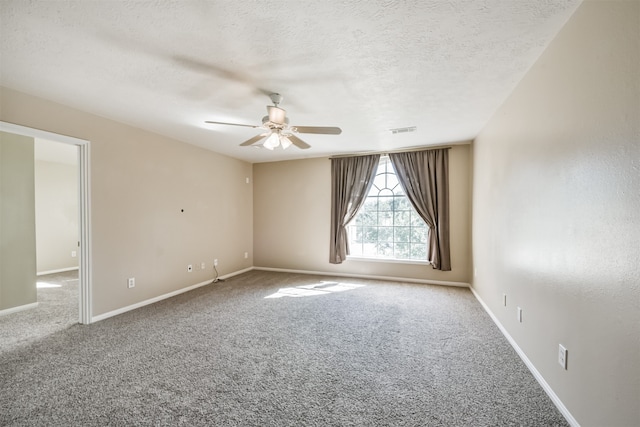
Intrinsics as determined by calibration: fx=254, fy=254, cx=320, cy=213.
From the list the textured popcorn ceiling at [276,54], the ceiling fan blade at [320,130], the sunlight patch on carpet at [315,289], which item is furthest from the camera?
the sunlight patch on carpet at [315,289]

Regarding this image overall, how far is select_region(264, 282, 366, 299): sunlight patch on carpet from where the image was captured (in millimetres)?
3969

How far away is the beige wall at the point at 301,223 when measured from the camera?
4.67 m

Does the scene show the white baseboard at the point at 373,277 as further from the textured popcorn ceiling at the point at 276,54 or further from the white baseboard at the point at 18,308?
the white baseboard at the point at 18,308

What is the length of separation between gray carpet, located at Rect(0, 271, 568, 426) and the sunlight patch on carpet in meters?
0.62

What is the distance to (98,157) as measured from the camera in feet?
9.84

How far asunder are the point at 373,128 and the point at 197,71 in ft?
7.44

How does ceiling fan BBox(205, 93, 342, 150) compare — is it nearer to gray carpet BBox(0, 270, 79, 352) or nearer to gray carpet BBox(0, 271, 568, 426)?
gray carpet BBox(0, 271, 568, 426)

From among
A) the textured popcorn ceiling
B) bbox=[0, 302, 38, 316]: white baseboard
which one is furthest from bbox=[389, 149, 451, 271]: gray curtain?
bbox=[0, 302, 38, 316]: white baseboard

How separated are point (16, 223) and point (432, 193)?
6127 mm

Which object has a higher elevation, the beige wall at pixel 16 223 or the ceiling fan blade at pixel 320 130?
the ceiling fan blade at pixel 320 130

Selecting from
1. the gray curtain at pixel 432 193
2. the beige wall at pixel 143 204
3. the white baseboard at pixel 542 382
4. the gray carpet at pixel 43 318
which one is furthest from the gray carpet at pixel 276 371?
the gray curtain at pixel 432 193

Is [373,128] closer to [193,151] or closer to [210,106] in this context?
[210,106]

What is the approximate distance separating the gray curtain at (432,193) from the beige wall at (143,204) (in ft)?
11.5

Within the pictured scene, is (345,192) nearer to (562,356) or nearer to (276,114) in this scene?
(276,114)
